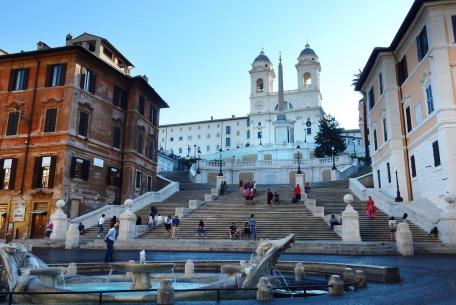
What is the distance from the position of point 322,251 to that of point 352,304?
11.9 metres

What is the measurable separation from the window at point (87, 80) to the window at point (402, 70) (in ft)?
77.6

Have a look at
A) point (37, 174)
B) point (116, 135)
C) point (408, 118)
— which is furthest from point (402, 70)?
point (37, 174)

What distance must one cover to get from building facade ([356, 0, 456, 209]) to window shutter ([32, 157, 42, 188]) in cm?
2516

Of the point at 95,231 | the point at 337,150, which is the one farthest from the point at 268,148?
the point at 95,231

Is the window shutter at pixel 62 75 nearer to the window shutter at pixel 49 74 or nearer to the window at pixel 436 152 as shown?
the window shutter at pixel 49 74

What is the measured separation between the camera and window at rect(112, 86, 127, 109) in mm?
36188

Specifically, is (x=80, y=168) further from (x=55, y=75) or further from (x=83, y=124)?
(x=55, y=75)

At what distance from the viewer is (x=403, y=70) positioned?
29.6 m

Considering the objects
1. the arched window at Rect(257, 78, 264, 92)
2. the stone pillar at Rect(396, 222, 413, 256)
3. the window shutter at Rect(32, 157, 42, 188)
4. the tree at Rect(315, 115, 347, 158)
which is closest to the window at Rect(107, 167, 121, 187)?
the window shutter at Rect(32, 157, 42, 188)

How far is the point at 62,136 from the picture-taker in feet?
99.4

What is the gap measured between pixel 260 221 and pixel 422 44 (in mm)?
15041

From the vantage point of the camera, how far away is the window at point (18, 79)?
3288cm

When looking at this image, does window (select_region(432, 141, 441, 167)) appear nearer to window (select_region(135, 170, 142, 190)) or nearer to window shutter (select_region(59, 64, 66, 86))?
window (select_region(135, 170, 142, 190))

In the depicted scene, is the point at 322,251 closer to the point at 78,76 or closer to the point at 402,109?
the point at 402,109
